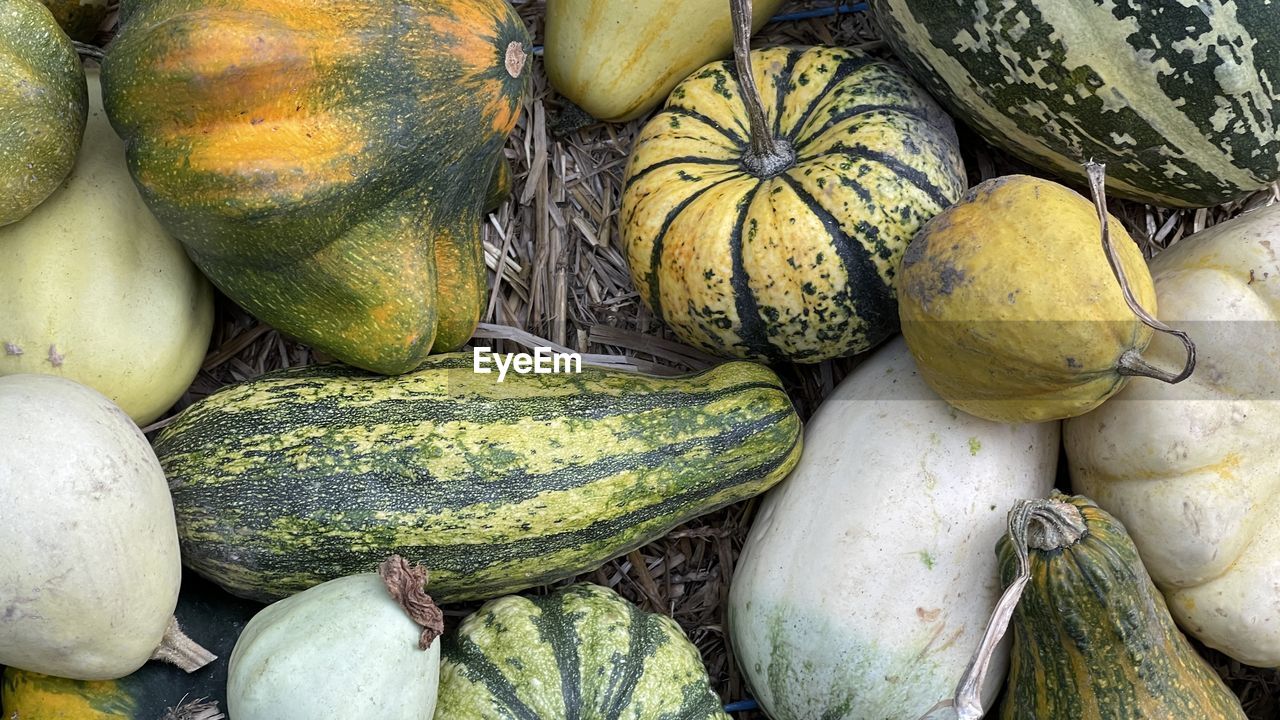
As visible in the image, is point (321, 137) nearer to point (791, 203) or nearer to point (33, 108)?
point (33, 108)

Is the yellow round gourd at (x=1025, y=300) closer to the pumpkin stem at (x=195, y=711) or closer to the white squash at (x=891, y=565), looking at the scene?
the white squash at (x=891, y=565)

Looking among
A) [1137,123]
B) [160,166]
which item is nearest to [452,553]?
[160,166]

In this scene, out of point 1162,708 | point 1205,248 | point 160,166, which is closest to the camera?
point 160,166

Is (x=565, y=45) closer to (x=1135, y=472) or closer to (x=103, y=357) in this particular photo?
(x=103, y=357)

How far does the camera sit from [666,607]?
77.5 inches

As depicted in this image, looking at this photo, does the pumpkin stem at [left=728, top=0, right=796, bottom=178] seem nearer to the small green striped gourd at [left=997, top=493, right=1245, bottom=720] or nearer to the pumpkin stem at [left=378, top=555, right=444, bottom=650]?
the small green striped gourd at [left=997, top=493, right=1245, bottom=720]

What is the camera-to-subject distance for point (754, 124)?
1.67m

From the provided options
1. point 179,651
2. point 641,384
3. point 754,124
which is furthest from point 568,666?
point 754,124

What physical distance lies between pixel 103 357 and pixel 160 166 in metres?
0.34

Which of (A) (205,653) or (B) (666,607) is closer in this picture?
(A) (205,653)

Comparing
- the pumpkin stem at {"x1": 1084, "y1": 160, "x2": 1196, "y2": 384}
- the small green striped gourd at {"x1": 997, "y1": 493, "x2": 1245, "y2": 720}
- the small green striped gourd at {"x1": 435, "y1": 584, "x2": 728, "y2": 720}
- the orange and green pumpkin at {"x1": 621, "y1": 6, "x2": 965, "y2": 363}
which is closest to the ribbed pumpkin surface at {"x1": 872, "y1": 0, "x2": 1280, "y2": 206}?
the orange and green pumpkin at {"x1": 621, "y1": 6, "x2": 965, "y2": 363}

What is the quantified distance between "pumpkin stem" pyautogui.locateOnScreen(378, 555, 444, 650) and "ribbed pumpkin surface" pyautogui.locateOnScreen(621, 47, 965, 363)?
2.09 feet

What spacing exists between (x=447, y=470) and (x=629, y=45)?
2.68 ft

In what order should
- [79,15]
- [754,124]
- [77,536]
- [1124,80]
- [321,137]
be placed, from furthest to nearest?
[79,15], [754,124], [1124,80], [321,137], [77,536]
